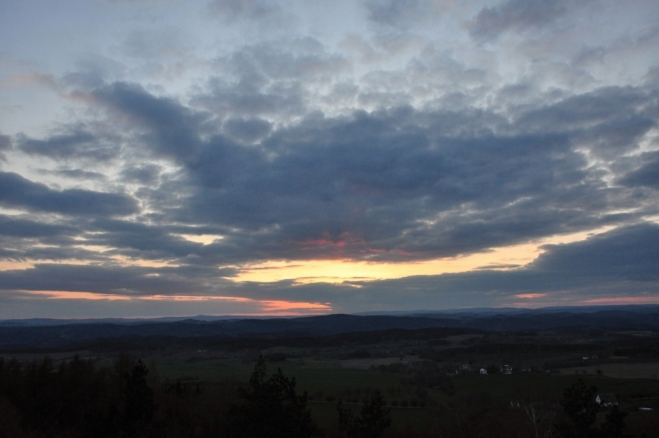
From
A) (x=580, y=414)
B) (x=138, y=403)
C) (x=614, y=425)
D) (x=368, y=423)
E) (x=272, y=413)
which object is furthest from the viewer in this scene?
(x=138, y=403)

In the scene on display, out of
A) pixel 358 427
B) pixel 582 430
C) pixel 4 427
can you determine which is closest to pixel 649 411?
pixel 582 430

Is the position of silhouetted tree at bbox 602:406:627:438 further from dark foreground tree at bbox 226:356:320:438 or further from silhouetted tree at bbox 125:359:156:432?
silhouetted tree at bbox 125:359:156:432

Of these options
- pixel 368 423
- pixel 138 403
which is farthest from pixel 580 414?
pixel 138 403

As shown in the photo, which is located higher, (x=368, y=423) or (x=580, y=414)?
(x=580, y=414)

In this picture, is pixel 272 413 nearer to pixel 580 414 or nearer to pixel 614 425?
pixel 580 414

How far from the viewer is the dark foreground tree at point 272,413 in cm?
3191

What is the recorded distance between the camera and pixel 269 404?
32469 millimetres

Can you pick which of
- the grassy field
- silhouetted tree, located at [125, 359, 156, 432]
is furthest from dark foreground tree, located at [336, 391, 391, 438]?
the grassy field

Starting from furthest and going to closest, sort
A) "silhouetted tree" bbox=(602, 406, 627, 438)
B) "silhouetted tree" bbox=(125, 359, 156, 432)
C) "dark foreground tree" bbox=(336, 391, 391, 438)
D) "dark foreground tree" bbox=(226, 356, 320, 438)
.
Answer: "silhouetted tree" bbox=(125, 359, 156, 432) → "dark foreground tree" bbox=(336, 391, 391, 438) → "dark foreground tree" bbox=(226, 356, 320, 438) → "silhouetted tree" bbox=(602, 406, 627, 438)

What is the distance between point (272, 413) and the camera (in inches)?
1275

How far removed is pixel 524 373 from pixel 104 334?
527 ft

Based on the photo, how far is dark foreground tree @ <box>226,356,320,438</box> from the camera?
3191 centimetres

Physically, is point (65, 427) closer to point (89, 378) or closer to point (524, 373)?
point (89, 378)

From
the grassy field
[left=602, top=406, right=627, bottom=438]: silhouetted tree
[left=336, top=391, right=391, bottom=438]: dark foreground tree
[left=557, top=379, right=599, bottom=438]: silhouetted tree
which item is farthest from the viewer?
the grassy field
